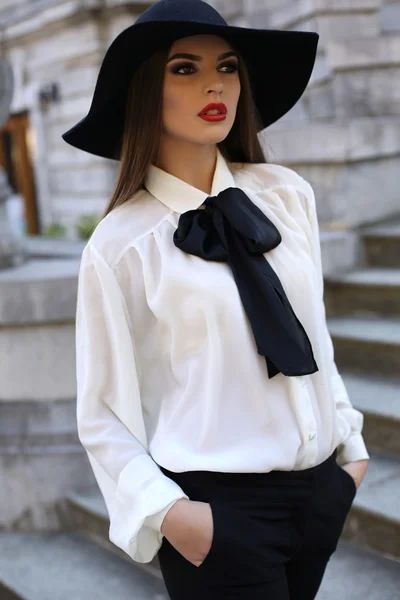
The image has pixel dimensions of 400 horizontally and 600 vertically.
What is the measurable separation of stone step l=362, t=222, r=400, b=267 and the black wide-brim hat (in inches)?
91.2

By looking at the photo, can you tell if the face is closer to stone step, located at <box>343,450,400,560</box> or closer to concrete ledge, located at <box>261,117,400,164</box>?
stone step, located at <box>343,450,400,560</box>

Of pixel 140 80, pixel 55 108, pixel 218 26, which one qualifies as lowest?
pixel 55 108

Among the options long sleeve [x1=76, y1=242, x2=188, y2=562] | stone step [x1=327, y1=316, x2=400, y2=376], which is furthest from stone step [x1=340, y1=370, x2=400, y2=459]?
long sleeve [x1=76, y1=242, x2=188, y2=562]

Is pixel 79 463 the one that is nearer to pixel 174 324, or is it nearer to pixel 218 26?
pixel 174 324

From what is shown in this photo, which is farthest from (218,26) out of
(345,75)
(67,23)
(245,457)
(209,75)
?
(67,23)

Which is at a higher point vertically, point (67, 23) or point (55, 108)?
point (67, 23)

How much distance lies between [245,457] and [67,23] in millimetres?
10785

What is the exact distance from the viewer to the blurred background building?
295 centimetres

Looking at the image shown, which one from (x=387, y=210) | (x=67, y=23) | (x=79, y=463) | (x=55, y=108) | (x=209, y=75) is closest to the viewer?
(x=209, y=75)

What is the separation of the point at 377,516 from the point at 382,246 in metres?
1.92

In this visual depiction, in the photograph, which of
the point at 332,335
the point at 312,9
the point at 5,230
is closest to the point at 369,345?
the point at 332,335

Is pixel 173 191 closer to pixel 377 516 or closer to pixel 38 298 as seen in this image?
pixel 377 516

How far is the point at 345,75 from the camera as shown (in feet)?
16.4

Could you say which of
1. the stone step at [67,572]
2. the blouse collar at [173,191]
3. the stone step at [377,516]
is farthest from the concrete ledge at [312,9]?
the blouse collar at [173,191]
